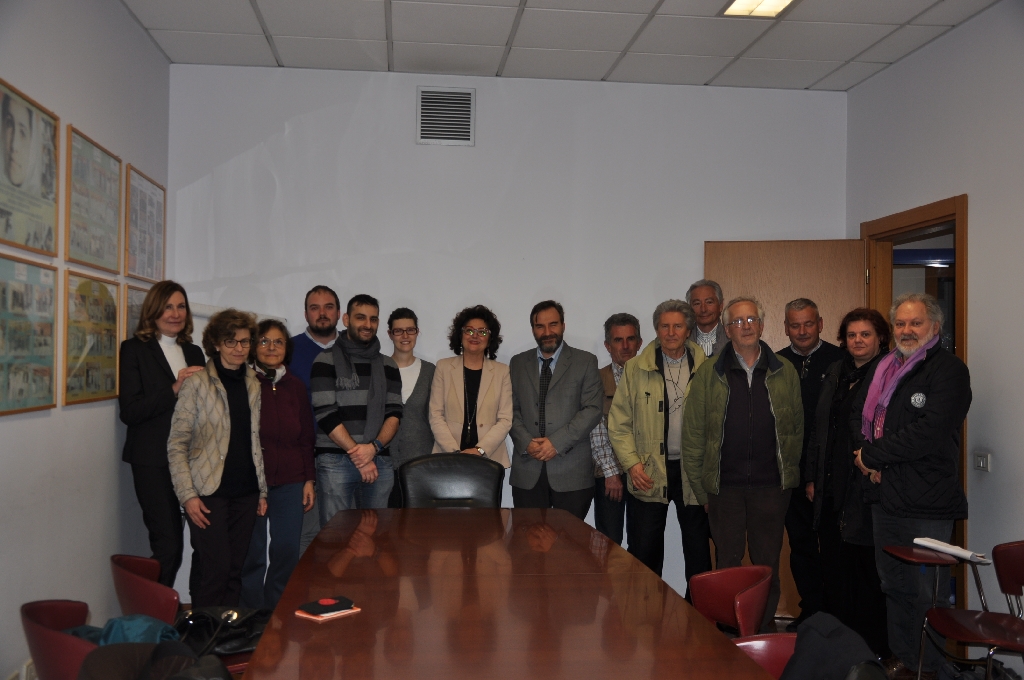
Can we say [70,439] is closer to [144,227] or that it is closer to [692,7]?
[144,227]

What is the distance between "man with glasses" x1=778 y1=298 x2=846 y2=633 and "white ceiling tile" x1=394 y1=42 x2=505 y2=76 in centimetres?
235

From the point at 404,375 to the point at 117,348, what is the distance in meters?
1.47

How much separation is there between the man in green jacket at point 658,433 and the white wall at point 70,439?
8.32ft

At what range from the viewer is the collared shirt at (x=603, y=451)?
432cm

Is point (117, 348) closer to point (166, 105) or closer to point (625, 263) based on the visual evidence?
point (166, 105)

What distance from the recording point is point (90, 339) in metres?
3.67

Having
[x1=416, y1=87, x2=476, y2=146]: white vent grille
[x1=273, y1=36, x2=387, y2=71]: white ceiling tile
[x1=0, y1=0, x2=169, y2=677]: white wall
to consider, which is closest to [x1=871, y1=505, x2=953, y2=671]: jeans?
[x1=416, y1=87, x2=476, y2=146]: white vent grille

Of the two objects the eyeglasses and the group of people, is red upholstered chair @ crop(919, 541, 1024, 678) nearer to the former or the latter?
the group of people

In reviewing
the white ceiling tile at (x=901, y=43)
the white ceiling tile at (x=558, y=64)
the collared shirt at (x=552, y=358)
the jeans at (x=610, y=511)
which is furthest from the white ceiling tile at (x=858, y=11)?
the jeans at (x=610, y=511)

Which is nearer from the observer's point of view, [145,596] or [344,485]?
[145,596]

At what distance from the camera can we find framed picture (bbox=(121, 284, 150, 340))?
415 cm

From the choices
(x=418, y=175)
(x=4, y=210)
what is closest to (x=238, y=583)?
(x=4, y=210)

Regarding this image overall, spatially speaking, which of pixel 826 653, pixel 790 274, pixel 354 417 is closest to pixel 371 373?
pixel 354 417

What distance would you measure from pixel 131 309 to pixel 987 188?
4526 millimetres
